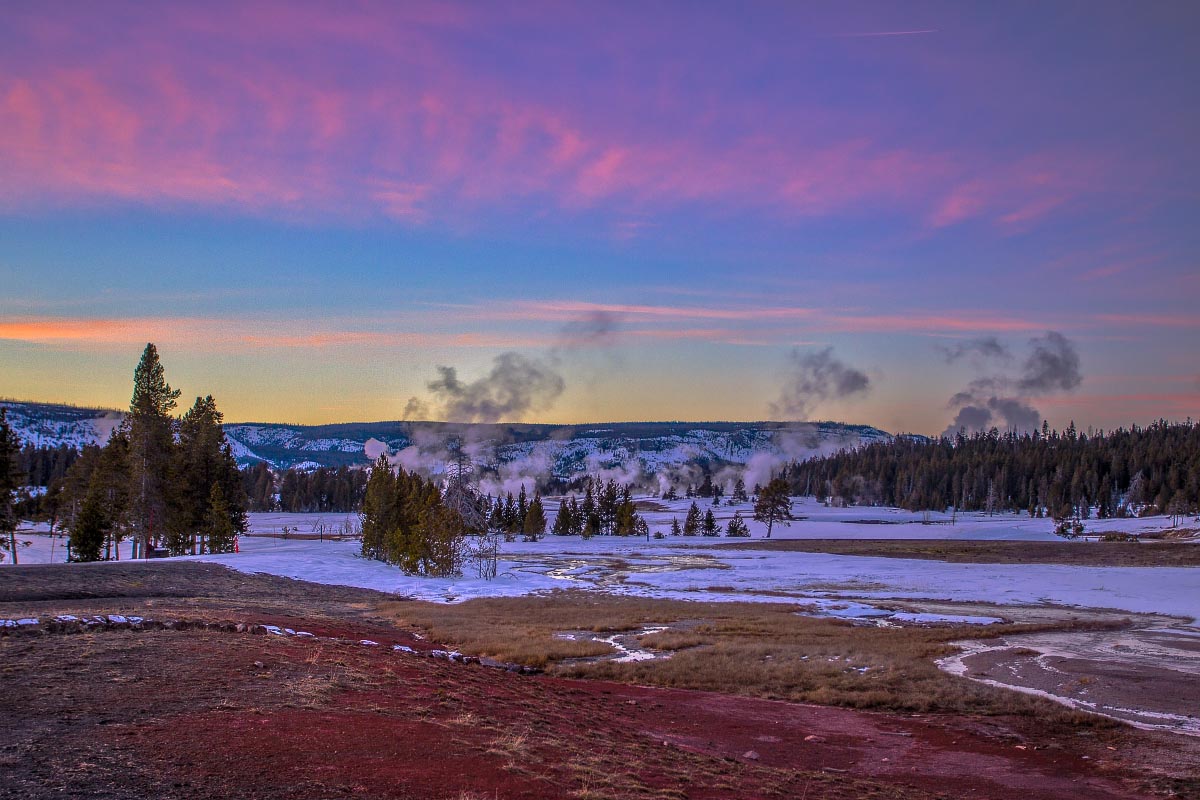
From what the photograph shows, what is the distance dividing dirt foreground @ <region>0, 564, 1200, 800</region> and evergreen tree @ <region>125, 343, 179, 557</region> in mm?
31743

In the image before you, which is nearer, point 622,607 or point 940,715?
point 940,715

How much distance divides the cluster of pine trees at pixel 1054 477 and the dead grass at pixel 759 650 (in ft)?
351

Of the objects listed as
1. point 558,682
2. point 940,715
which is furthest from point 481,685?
point 940,715

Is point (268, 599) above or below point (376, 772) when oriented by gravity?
below

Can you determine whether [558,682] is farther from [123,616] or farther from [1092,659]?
[1092,659]

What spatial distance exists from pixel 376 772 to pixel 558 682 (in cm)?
1023

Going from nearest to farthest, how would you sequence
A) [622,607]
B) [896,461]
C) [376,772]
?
[376,772]
[622,607]
[896,461]

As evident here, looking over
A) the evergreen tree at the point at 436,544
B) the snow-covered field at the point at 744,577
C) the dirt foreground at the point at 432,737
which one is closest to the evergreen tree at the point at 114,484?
the snow-covered field at the point at 744,577

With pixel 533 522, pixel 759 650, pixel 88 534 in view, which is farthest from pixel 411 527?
pixel 533 522

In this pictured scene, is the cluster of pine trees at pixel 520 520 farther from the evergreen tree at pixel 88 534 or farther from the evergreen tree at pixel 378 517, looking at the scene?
the evergreen tree at pixel 88 534

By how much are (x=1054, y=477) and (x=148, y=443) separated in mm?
144737

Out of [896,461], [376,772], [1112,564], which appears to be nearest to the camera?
[376,772]

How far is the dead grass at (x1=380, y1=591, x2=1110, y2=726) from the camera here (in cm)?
1889

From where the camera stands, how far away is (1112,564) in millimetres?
64312
